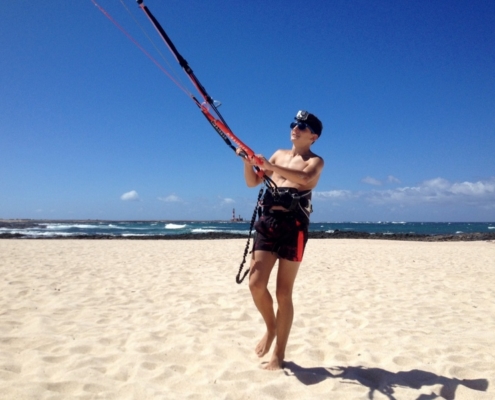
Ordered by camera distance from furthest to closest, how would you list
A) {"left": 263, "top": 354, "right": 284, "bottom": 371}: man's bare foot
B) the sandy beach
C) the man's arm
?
{"left": 263, "top": 354, "right": 284, "bottom": 371}: man's bare foot, the man's arm, the sandy beach

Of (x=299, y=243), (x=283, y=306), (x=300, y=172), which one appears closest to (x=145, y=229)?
(x=283, y=306)

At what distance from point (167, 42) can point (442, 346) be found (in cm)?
375

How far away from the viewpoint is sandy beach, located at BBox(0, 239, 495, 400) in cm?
271

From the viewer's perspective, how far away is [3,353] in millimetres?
3154

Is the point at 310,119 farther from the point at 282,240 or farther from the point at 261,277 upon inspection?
the point at 261,277

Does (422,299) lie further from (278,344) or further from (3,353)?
(3,353)

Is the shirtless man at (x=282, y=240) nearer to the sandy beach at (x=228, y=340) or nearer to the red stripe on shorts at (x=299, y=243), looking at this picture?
the red stripe on shorts at (x=299, y=243)

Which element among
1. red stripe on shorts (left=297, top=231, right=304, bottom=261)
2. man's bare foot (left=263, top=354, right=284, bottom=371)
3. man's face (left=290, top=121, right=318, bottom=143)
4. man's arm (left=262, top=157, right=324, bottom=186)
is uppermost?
man's face (left=290, top=121, right=318, bottom=143)

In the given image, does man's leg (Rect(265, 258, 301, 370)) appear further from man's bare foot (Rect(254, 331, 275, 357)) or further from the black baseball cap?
the black baseball cap

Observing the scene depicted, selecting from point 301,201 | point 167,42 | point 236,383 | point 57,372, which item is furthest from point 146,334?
point 167,42

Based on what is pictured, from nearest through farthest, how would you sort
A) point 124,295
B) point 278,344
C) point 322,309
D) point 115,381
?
point 115,381
point 278,344
point 322,309
point 124,295

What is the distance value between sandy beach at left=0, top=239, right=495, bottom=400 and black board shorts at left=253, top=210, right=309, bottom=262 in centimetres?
92

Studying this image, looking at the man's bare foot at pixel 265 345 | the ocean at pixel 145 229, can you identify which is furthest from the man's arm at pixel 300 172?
the ocean at pixel 145 229

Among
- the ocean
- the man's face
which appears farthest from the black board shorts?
the ocean
